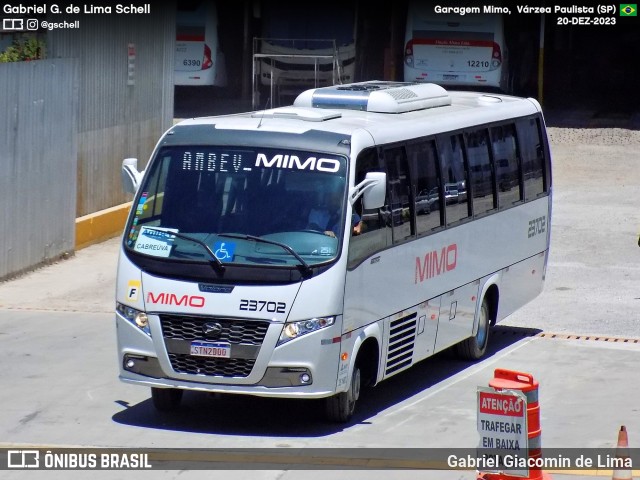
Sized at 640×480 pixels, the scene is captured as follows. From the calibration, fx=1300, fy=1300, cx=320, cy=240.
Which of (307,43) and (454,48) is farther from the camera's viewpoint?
(307,43)

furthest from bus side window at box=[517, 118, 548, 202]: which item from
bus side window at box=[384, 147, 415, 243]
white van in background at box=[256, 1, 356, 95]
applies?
white van in background at box=[256, 1, 356, 95]

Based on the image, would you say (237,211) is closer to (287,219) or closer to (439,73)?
(287,219)

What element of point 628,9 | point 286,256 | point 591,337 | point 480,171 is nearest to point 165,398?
point 286,256

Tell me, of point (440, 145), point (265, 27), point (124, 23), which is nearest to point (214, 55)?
point (265, 27)

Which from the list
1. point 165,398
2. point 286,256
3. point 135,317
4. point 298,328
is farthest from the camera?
point 165,398

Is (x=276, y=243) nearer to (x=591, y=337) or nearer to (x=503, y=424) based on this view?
(x=503, y=424)

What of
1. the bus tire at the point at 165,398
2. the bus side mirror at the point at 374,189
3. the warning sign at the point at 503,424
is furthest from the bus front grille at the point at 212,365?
the warning sign at the point at 503,424

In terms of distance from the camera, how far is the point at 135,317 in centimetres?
1060

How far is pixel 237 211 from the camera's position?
10.7 meters

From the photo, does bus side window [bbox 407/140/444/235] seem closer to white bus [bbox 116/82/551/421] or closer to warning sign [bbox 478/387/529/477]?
white bus [bbox 116/82/551/421]

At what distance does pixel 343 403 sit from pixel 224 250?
63.7 inches

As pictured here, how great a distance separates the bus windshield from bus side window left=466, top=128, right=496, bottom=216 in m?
2.85

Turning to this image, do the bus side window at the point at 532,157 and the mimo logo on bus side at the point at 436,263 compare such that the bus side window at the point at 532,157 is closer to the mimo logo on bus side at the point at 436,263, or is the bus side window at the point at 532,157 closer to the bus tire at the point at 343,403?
the mimo logo on bus side at the point at 436,263

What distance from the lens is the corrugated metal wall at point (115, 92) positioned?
1944 cm
